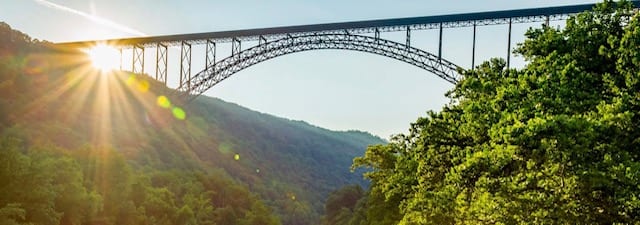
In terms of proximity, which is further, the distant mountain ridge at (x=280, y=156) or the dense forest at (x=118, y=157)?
the distant mountain ridge at (x=280, y=156)

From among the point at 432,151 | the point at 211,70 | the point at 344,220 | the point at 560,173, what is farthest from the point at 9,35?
the point at 560,173

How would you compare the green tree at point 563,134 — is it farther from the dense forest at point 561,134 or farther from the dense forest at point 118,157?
the dense forest at point 118,157

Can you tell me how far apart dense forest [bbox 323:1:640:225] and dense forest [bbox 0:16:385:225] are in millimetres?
21520

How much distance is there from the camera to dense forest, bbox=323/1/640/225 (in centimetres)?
1271

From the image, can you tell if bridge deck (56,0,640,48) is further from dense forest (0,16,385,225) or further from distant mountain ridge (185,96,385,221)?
distant mountain ridge (185,96,385,221)

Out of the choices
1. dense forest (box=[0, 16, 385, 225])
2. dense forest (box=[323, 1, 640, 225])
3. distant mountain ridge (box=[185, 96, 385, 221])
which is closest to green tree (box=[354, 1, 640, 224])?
dense forest (box=[323, 1, 640, 225])

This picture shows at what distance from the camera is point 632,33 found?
46.2 feet

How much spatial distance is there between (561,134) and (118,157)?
40.6m

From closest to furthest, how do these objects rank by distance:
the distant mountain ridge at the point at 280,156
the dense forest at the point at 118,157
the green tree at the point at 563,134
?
1. the green tree at the point at 563,134
2. the dense forest at the point at 118,157
3. the distant mountain ridge at the point at 280,156

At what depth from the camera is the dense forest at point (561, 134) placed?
41.7 feet

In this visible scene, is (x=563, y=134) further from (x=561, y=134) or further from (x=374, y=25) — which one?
(x=374, y=25)

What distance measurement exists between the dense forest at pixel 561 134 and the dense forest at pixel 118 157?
847 inches

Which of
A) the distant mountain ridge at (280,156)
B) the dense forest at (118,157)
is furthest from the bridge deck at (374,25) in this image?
the distant mountain ridge at (280,156)

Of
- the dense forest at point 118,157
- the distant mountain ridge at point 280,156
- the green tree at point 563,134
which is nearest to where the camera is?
the green tree at point 563,134
